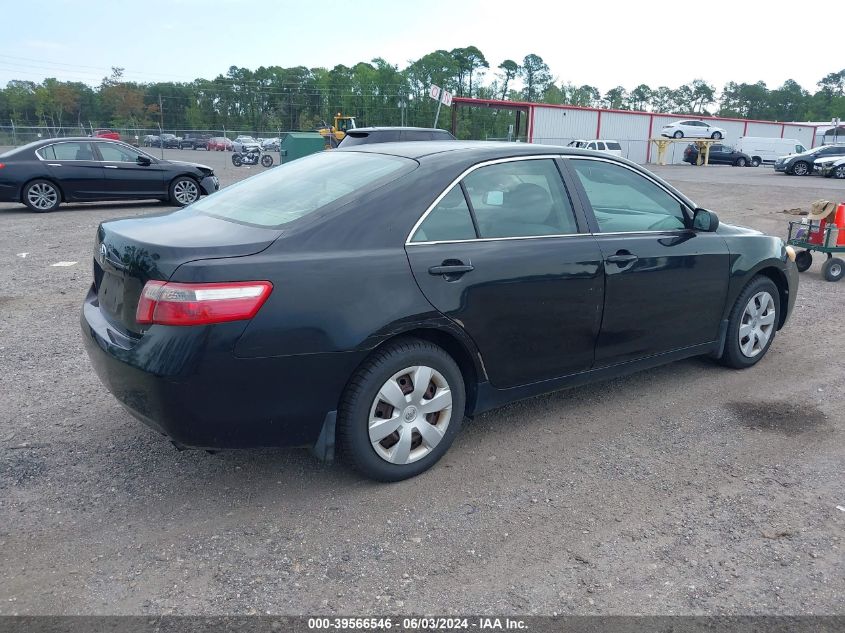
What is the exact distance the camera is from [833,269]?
8.63m

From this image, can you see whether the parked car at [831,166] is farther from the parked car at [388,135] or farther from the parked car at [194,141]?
the parked car at [194,141]

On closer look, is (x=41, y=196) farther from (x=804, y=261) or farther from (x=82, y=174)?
(x=804, y=261)

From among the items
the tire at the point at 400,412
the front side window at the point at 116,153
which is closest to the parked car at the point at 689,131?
the front side window at the point at 116,153

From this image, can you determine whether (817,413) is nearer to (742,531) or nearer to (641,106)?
(742,531)

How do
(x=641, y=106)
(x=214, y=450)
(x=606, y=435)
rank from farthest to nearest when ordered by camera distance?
1. (x=641, y=106)
2. (x=606, y=435)
3. (x=214, y=450)

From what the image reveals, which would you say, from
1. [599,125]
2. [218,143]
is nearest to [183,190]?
[218,143]

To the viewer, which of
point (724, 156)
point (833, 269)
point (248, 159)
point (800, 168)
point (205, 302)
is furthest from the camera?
point (724, 156)

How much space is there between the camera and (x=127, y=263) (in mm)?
3182

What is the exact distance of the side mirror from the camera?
15.2 feet

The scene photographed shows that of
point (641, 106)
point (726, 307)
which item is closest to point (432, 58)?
point (641, 106)

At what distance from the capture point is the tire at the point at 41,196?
13562 millimetres

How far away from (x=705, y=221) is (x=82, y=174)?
41.3 ft

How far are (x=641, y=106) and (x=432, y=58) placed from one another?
57.5m

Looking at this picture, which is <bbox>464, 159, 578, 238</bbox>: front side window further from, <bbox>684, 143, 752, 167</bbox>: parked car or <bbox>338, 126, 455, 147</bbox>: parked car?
<bbox>684, 143, 752, 167</bbox>: parked car
